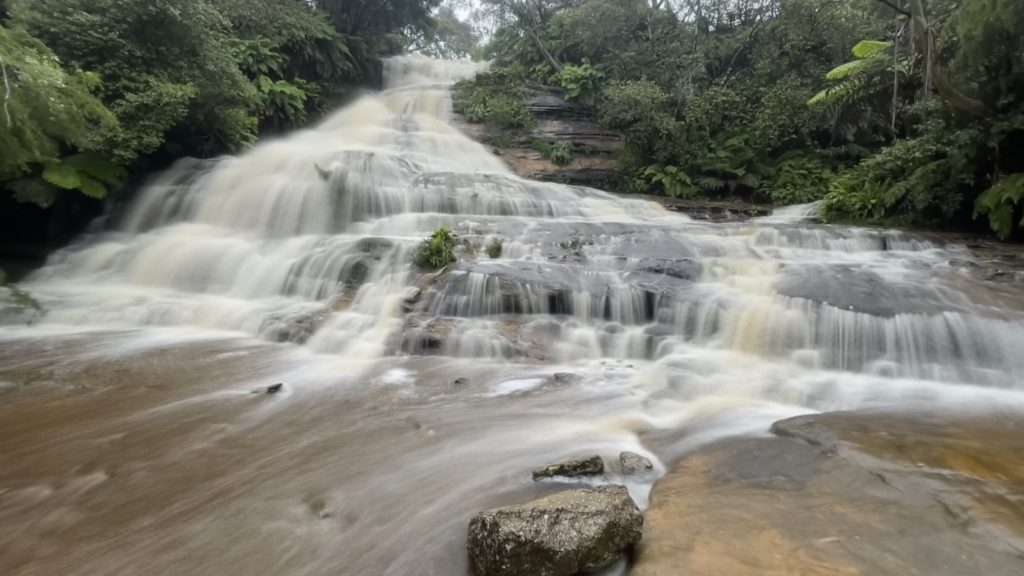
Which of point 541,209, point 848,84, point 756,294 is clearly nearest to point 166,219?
point 541,209

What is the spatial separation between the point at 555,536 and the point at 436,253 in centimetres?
651

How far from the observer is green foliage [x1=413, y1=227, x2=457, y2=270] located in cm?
857

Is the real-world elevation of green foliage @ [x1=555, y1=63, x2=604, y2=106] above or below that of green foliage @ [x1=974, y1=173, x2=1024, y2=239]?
above

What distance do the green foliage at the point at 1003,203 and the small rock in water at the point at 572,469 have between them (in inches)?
329

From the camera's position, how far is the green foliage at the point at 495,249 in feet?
30.1

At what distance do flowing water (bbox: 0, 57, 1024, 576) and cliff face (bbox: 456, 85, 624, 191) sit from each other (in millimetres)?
7114

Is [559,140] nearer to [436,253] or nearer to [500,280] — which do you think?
[436,253]

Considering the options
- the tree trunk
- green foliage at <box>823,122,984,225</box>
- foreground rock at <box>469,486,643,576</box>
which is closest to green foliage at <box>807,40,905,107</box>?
green foliage at <box>823,122,984,225</box>

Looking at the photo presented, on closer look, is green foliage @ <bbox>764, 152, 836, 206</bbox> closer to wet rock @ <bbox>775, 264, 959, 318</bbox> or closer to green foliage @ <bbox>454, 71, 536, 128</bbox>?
green foliage @ <bbox>454, 71, 536, 128</bbox>

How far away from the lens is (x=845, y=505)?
118 inches

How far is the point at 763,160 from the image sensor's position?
→ 1711cm

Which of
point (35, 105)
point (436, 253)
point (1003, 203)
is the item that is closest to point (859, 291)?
point (1003, 203)

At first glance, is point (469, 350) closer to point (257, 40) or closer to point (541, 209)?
point (541, 209)

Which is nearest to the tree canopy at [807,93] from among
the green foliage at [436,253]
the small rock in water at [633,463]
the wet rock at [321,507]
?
the green foliage at [436,253]
